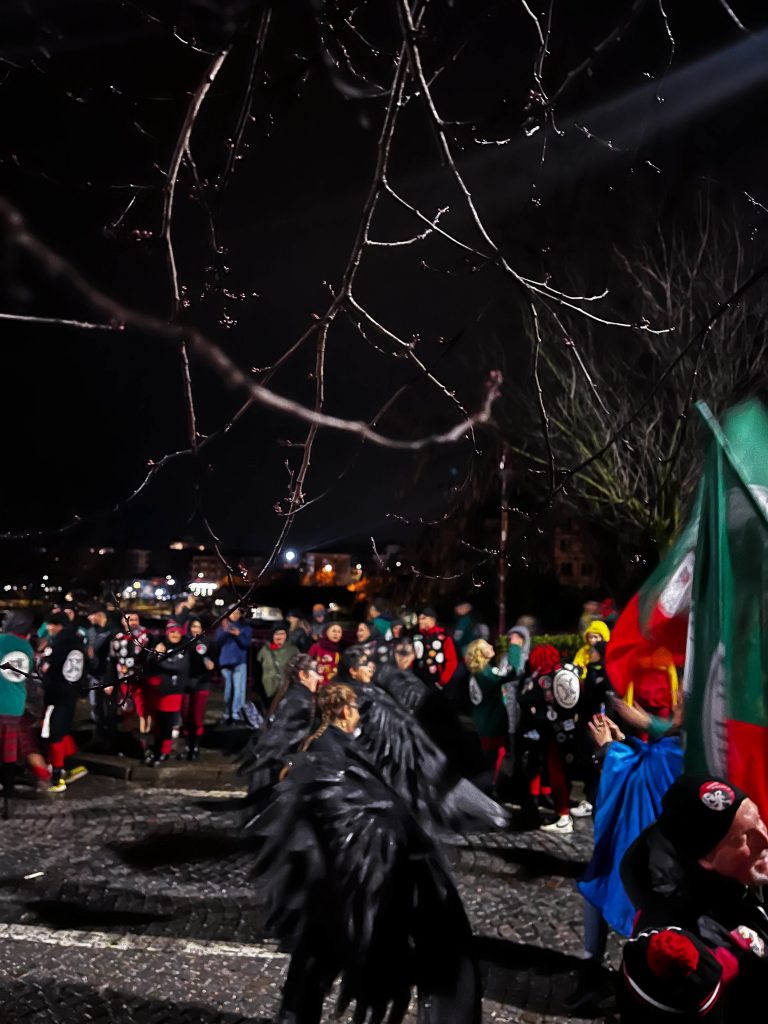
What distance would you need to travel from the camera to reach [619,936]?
5.88 meters

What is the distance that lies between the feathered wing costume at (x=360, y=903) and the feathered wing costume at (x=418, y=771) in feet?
3.15

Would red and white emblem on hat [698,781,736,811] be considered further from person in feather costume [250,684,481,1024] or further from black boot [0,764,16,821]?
black boot [0,764,16,821]

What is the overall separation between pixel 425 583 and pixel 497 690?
12.3 m

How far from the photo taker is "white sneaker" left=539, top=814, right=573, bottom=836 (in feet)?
26.8

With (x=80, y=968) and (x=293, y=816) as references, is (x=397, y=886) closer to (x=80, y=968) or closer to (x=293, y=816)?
(x=293, y=816)

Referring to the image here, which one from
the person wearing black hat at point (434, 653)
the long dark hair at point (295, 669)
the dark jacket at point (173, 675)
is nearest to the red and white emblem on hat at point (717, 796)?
the long dark hair at point (295, 669)

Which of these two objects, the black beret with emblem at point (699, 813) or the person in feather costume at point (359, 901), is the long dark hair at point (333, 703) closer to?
the person in feather costume at point (359, 901)

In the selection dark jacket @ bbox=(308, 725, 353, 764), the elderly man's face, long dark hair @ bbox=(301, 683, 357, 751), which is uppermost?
long dark hair @ bbox=(301, 683, 357, 751)

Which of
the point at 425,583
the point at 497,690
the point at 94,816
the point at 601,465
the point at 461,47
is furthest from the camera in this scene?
the point at 425,583

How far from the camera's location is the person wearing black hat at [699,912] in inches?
93.4

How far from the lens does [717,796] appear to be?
8.57ft

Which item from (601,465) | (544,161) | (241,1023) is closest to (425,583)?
(601,465)

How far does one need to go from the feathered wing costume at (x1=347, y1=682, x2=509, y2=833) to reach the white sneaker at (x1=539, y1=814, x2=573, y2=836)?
2.34 m

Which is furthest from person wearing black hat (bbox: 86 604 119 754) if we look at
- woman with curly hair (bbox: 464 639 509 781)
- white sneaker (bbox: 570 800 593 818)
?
white sneaker (bbox: 570 800 593 818)
